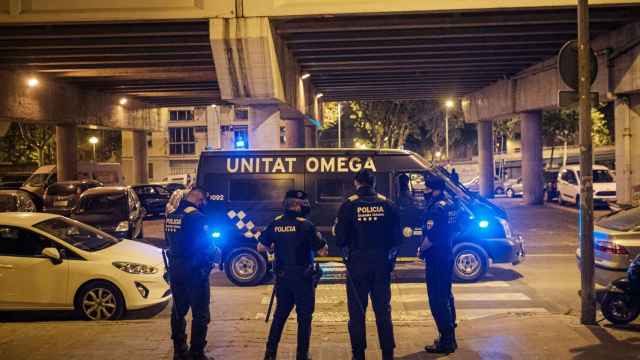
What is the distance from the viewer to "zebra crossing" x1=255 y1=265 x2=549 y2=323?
8.81 m

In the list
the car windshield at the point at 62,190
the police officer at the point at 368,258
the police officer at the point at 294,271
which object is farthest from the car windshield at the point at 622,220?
the car windshield at the point at 62,190

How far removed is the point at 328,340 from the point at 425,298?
Result: 3.29 m

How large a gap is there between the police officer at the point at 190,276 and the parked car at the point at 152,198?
21196mm

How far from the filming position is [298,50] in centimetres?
2048

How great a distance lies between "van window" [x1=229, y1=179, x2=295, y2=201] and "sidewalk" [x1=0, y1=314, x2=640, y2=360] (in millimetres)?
3593

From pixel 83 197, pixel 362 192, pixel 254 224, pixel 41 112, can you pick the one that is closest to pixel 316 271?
pixel 362 192

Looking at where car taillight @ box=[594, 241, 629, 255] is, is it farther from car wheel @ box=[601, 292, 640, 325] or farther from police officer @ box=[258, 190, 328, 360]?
police officer @ box=[258, 190, 328, 360]

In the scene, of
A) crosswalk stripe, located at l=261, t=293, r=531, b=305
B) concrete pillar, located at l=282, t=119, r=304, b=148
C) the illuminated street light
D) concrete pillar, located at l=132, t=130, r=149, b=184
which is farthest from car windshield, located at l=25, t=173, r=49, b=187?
crosswalk stripe, located at l=261, t=293, r=531, b=305

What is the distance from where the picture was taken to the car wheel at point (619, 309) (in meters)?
7.45

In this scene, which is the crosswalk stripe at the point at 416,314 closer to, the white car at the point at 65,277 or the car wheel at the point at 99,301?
the white car at the point at 65,277

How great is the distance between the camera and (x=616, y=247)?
8.57m

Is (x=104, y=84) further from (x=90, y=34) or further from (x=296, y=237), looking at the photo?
(x=296, y=237)

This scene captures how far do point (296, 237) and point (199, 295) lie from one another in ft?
4.00

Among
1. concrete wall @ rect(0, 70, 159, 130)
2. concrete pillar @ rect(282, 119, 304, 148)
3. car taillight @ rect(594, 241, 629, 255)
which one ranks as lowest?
car taillight @ rect(594, 241, 629, 255)
